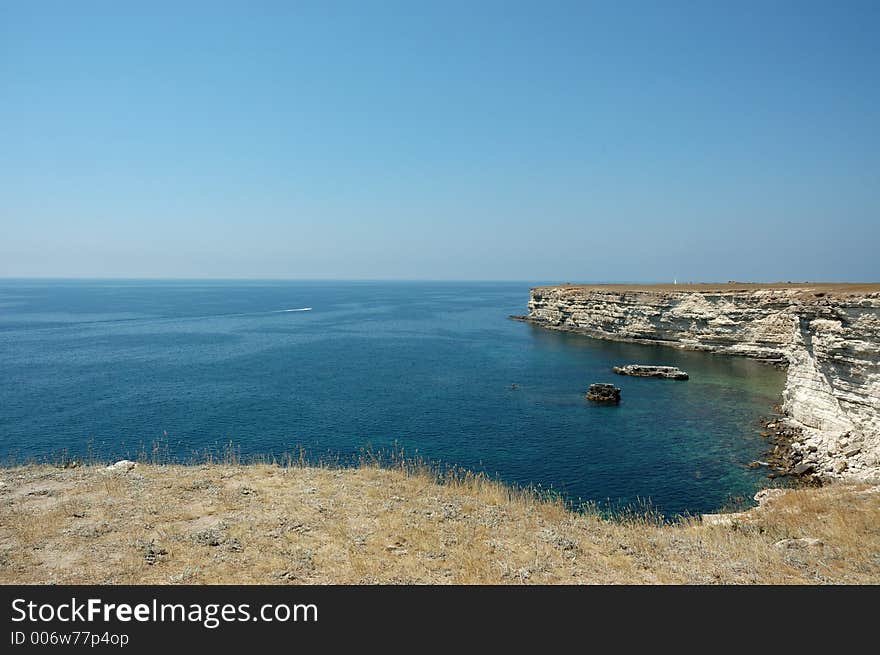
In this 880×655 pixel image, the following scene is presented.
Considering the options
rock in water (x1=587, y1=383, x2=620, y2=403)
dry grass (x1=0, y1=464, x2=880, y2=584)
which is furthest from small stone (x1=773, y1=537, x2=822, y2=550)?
rock in water (x1=587, y1=383, x2=620, y2=403)

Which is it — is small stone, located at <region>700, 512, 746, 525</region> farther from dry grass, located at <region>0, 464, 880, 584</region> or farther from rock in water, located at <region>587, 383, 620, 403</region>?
rock in water, located at <region>587, 383, 620, 403</region>

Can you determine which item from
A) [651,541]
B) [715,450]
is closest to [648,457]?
[715,450]

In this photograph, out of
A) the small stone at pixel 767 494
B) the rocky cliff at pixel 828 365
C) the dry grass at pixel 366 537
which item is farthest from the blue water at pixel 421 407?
the dry grass at pixel 366 537

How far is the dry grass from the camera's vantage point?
34.9 ft

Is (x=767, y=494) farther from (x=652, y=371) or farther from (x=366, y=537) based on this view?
(x=652, y=371)

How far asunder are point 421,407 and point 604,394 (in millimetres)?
15868

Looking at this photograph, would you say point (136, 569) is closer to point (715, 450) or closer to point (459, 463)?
point (459, 463)

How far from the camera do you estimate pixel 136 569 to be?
10555 mm

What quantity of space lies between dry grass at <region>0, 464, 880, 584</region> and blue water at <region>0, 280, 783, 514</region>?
9.58 m

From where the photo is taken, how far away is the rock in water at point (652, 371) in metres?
52.9

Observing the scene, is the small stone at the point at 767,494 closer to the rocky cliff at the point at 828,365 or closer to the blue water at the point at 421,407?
the blue water at the point at 421,407

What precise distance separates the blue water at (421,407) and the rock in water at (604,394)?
98 centimetres

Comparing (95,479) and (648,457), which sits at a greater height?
(95,479)
